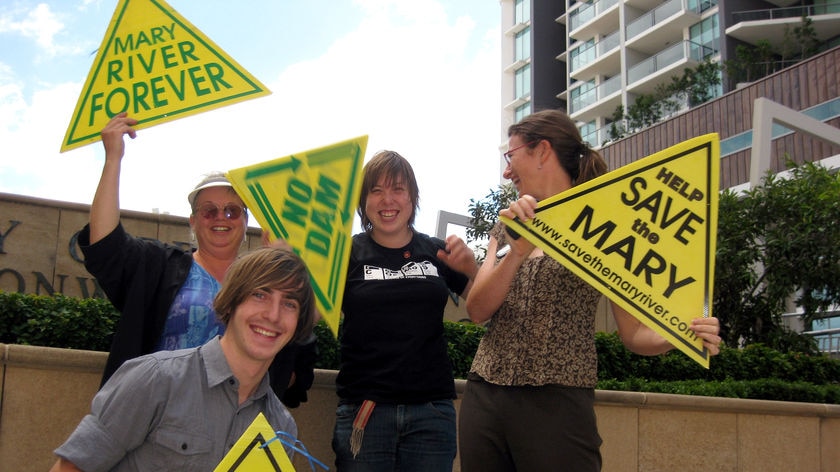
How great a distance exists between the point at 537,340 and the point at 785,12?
42.5 metres

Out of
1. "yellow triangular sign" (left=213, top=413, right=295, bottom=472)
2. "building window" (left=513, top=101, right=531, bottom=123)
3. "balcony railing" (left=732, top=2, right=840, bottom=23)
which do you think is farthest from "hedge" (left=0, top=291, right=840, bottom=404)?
"building window" (left=513, top=101, right=531, bottom=123)

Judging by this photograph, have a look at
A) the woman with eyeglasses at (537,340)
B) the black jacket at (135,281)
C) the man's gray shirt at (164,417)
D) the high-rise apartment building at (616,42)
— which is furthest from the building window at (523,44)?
the man's gray shirt at (164,417)

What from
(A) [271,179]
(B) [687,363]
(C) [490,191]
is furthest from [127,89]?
(C) [490,191]

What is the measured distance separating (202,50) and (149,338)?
4.65ft

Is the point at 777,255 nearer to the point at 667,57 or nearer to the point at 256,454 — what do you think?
the point at 256,454

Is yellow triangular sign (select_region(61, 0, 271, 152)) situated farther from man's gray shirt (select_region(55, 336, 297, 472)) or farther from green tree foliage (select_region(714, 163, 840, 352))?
green tree foliage (select_region(714, 163, 840, 352))

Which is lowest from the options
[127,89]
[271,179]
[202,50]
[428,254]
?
[428,254]

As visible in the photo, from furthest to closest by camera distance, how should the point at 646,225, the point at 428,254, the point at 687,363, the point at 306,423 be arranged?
the point at 687,363
the point at 306,423
the point at 428,254
the point at 646,225

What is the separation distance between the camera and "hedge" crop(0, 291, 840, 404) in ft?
13.8

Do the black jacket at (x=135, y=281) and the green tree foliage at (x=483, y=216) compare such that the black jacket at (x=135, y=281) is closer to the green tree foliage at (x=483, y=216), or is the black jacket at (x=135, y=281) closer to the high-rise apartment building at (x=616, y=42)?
the green tree foliage at (x=483, y=216)

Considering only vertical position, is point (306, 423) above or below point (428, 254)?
below

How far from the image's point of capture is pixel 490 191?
18734mm

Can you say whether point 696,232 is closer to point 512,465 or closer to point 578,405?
point 578,405

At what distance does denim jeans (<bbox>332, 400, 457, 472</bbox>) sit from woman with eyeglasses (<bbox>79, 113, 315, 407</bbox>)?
370mm
